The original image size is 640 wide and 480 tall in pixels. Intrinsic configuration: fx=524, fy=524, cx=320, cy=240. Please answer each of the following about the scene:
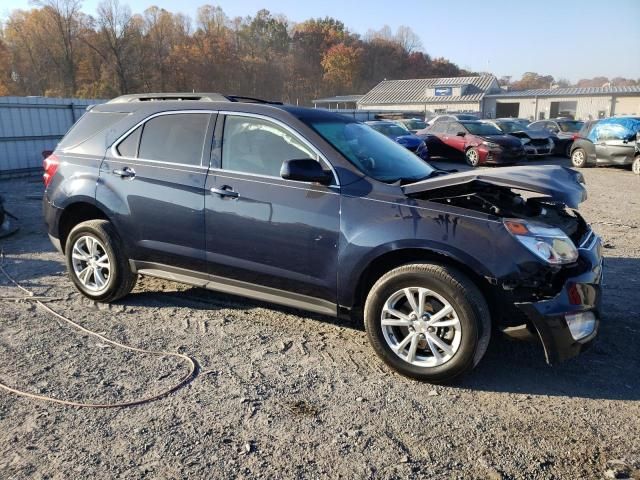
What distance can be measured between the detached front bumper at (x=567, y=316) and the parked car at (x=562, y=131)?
18.3 meters

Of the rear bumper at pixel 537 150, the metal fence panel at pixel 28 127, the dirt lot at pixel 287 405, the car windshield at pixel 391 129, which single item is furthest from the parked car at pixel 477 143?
the dirt lot at pixel 287 405

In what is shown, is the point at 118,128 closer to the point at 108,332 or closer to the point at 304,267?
the point at 108,332

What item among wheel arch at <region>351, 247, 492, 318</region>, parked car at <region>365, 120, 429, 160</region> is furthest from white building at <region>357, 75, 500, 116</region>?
wheel arch at <region>351, 247, 492, 318</region>

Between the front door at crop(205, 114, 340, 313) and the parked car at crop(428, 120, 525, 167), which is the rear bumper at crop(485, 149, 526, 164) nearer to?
the parked car at crop(428, 120, 525, 167)

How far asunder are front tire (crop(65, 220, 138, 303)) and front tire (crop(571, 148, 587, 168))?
15.7 metres

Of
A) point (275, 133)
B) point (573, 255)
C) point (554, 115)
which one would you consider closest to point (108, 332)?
point (275, 133)

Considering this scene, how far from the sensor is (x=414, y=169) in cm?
434

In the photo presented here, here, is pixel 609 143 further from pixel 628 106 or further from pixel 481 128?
pixel 628 106

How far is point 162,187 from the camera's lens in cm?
432

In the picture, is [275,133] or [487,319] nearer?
[487,319]

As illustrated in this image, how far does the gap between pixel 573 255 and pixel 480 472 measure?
1.50 metres

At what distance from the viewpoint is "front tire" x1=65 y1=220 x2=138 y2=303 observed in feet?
15.3

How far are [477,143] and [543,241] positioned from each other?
15.2 metres

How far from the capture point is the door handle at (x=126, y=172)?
4488 millimetres
